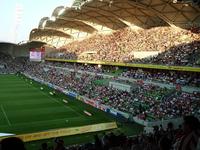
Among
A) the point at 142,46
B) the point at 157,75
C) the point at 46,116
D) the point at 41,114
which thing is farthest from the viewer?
the point at 142,46

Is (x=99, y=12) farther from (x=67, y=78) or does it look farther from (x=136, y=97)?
(x=136, y=97)

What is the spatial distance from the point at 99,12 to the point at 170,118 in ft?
121

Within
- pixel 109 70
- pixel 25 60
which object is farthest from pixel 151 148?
pixel 25 60

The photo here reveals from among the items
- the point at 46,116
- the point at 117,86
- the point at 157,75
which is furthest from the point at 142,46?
the point at 46,116

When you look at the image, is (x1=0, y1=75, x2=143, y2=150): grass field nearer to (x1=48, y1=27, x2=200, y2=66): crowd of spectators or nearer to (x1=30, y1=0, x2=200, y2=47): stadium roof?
(x1=48, y1=27, x2=200, y2=66): crowd of spectators

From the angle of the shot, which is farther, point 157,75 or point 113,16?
point 113,16

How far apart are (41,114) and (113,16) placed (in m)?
32.3

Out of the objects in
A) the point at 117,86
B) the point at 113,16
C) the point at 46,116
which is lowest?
the point at 46,116

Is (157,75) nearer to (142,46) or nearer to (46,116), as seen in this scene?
(142,46)

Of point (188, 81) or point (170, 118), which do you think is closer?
point (170, 118)

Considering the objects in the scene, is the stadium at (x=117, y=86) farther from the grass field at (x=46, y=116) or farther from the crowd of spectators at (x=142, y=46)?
the crowd of spectators at (x=142, y=46)

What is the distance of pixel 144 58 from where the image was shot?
153 feet

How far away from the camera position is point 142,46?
51.9 m

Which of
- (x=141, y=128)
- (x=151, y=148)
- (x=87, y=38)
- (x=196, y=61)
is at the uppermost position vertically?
(x=87, y=38)
